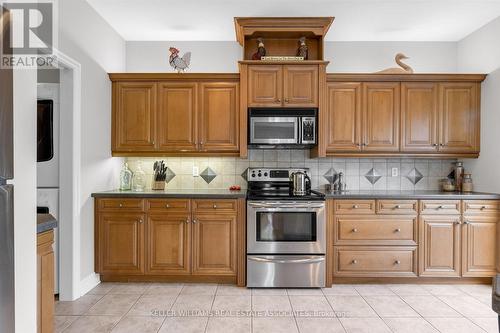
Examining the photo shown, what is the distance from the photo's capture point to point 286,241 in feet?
10.4

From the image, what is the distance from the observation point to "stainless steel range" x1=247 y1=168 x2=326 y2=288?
314 cm

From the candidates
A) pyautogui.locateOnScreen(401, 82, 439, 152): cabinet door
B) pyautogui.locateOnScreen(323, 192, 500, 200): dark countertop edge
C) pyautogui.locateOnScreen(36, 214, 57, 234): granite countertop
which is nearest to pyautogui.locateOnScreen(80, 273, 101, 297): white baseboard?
pyautogui.locateOnScreen(36, 214, 57, 234): granite countertop

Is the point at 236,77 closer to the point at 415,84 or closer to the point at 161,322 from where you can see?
the point at 415,84

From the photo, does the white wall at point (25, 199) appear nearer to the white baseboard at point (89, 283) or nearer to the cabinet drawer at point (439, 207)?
the white baseboard at point (89, 283)

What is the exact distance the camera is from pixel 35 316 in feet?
4.62

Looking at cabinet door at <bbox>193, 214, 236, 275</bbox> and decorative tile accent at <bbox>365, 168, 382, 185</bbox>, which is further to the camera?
decorative tile accent at <bbox>365, 168, 382, 185</bbox>

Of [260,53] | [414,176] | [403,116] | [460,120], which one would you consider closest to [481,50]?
[460,120]

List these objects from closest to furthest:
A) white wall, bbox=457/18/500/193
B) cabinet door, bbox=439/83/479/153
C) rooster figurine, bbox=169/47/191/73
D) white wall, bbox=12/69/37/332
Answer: white wall, bbox=12/69/37/332 → white wall, bbox=457/18/500/193 → cabinet door, bbox=439/83/479/153 → rooster figurine, bbox=169/47/191/73

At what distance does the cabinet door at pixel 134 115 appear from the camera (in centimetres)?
356

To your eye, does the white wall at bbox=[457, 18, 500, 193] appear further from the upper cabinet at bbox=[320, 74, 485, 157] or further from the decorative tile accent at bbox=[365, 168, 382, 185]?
the decorative tile accent at bbox=[365, 168, 382, 185]

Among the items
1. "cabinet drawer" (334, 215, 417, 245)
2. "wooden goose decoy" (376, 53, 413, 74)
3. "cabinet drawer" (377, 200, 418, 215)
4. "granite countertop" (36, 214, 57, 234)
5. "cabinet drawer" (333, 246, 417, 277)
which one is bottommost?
"cabinet drawer" (333, 246, 417, 277)

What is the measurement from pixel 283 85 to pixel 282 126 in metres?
0.43

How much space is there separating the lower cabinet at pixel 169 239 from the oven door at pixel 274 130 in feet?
2.46

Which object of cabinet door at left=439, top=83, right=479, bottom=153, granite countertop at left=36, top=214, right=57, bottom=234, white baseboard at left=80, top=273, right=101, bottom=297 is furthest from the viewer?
cabinet door at left=439, top=83, right=479, bottom=153
